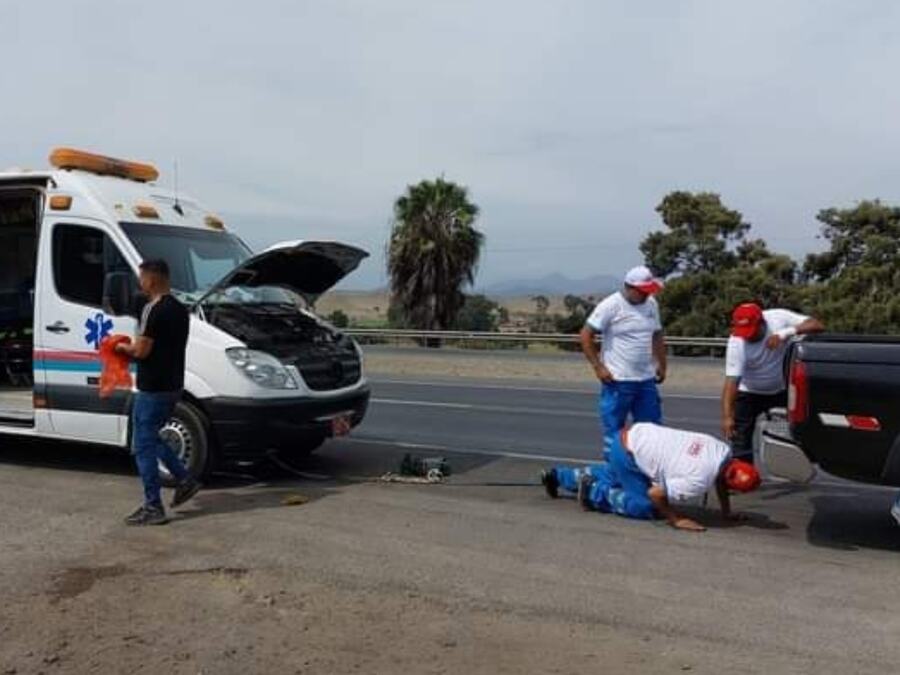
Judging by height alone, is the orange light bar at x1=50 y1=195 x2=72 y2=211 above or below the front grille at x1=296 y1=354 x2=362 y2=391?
above

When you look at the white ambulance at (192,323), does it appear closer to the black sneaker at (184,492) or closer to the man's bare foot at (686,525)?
the black sneaker at (184,492)

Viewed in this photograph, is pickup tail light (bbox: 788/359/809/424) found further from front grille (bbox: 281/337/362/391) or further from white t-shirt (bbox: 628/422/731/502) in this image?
front grille (bbox: 281/337/362/391)

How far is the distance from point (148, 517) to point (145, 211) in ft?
9.60

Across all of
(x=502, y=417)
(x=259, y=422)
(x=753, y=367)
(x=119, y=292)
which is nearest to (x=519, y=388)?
(x=502, y=417)

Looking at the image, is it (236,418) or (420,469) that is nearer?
(236,418)

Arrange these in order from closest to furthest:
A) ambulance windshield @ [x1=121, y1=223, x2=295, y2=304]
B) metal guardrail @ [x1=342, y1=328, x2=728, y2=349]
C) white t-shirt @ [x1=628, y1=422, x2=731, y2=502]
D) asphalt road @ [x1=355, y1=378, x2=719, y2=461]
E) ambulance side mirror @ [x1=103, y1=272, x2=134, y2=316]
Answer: white t-shirt @ [x1=628, y1=422, x2=731, y2=502] → ambulance side mirror @ [x1=103, y1=272, x2=134, y2=316] → ambulance windshield @ [x1=121, y1=223, x2=295, y2=304] → asphalt road @ [x1=355, y1=378, x2=719, y2=461] → metal guardrail @ [x1=342, y1=328, x2=728, y2=349]

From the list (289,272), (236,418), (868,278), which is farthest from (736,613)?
(868,278)

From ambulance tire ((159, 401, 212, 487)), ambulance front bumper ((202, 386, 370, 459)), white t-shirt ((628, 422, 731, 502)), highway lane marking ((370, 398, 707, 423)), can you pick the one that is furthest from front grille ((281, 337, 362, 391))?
highway lane marking ((370, 398, 707, 423))

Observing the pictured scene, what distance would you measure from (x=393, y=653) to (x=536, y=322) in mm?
33581

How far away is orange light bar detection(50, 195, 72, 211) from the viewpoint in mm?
8461

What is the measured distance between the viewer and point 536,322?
124 ft

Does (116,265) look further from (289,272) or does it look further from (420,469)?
(420,469)

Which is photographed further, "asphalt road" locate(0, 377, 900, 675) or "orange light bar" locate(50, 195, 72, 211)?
"orange light bar" locate(50, 195, 72, 211)


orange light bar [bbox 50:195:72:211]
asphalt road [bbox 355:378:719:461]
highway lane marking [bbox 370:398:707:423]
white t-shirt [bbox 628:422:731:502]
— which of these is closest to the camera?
white t-shirt [bbox 628:422:731:502]
